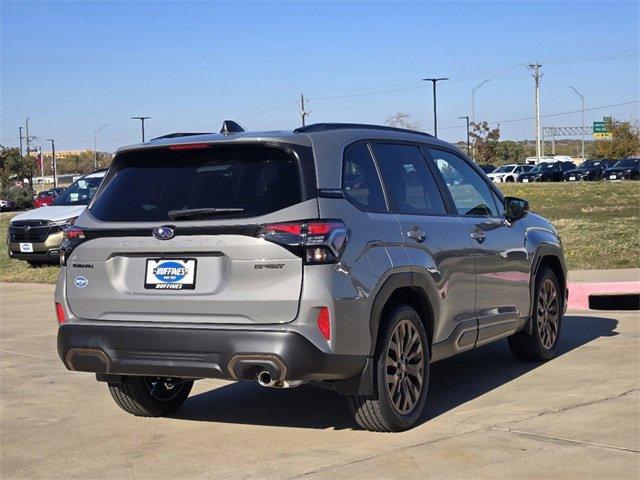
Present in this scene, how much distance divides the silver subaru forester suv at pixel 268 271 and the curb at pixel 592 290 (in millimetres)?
5760

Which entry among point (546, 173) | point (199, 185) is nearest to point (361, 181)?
point (199, 185)

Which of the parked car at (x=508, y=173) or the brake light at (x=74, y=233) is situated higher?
the parked car at (x=508, y=173)

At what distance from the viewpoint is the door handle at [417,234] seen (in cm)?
636

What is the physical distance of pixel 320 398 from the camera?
24.1ft

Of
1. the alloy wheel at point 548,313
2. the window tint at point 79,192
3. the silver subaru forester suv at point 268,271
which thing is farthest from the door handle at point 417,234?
the window tint at point 79,192

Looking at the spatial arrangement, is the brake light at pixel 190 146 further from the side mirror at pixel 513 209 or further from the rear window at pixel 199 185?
the side mirror at pixel 513 209

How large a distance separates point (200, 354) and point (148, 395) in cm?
144

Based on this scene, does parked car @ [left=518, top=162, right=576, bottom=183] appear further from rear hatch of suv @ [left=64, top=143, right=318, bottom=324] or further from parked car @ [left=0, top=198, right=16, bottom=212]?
rear hatch of suv @ [left=64, top=143, right=318, bottom=324]

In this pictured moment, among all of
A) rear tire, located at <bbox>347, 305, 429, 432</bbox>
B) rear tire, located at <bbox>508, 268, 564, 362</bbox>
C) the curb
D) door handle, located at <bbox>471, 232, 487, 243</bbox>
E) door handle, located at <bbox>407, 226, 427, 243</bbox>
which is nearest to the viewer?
rear tire, located at <bbox>347, 305, 429, 432</bbox>

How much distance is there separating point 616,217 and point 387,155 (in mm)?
17845

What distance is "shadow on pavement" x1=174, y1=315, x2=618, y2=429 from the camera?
6766mm

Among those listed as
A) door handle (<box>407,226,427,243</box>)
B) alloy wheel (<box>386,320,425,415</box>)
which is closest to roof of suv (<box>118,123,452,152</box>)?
door handle (<box>407,226,427,243</box>)

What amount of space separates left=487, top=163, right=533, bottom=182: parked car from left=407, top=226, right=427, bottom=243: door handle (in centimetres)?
6276

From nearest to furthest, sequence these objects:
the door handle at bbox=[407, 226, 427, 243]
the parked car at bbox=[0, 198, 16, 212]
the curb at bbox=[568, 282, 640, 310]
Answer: the door handle at bbox=[407, 226, 427, 243]
the curb at bbox=[568, 282, 640, 310]
the parked car at bbox=[0, 198, 16, 212]
